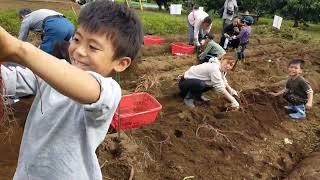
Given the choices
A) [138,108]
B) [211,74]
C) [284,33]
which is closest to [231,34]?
[211,74]

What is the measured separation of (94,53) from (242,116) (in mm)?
4765

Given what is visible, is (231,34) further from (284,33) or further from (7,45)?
(7,45)

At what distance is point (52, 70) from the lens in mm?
961

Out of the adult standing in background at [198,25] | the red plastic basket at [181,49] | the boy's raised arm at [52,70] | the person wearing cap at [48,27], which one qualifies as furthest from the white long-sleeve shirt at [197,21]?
the boy's raised arm at [52,70]

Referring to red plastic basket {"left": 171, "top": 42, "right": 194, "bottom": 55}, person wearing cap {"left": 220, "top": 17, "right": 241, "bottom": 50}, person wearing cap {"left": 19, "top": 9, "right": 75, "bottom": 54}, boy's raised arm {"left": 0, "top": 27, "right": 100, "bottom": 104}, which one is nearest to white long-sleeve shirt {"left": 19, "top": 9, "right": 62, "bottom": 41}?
person wearing cap {"left": 19, "top": 9, "right": 75, "bottom": 54}

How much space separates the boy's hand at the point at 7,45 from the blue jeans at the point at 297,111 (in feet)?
19.2

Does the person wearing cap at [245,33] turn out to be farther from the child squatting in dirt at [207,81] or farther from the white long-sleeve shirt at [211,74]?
the white long-sleeve shirt at [211,74]

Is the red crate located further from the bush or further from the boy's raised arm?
the bush

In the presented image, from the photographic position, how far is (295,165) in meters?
4.89

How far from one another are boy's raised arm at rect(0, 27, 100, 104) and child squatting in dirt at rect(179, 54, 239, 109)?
4926 millimetres

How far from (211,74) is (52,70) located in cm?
513

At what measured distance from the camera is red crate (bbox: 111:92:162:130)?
5.00 metres

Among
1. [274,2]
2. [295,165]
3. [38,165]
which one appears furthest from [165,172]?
[274,2]

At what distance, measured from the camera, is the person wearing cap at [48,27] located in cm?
494
